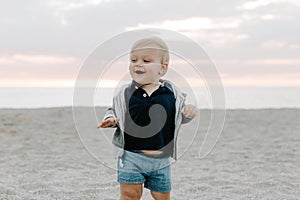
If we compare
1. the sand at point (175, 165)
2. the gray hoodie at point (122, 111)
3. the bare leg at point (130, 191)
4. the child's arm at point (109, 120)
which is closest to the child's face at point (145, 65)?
the gray hoodie at point (122, 111)

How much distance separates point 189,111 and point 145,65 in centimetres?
35

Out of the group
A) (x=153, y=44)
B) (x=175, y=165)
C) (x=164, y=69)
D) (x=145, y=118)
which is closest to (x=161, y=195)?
(x=145, y=118)

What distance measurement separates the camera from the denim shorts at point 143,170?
293 cm

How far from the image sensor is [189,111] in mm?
2936

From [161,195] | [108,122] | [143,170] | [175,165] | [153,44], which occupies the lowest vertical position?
[161,195]

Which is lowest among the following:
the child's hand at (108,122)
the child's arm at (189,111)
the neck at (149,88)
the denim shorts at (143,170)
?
the denim shorts at (143,170)

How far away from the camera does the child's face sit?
288 cm

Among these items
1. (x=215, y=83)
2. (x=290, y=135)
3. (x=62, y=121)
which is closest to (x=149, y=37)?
(x=215, y=83)

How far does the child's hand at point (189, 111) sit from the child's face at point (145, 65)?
0.25 metres

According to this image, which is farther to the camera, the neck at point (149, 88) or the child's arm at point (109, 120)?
the neck at point (149, 88)

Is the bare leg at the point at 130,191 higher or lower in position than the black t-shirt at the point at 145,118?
lower

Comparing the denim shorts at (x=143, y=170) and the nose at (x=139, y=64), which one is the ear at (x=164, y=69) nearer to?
the nose at (x=139, y=64)

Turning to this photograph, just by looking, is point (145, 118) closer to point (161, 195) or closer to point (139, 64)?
point (139, 64)

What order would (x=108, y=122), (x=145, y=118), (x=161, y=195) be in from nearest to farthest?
(x=108, y=122) < (x=145, y=118) < (x=161, y=195)
